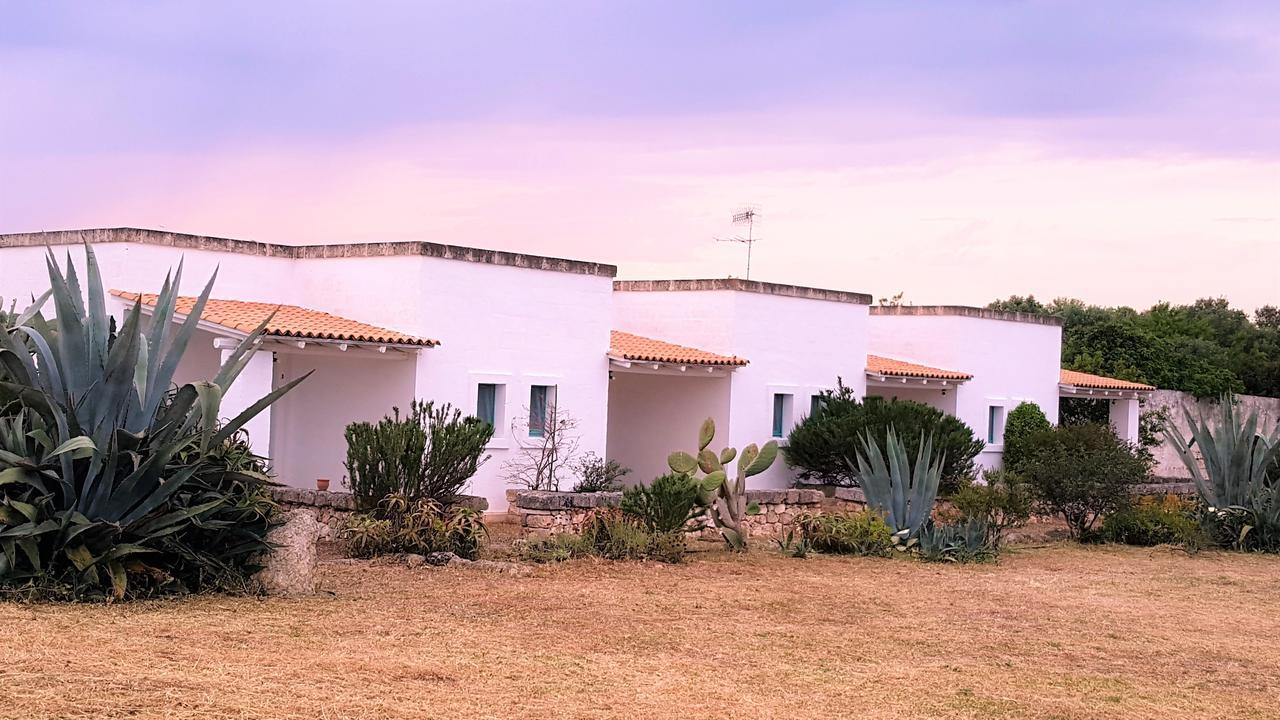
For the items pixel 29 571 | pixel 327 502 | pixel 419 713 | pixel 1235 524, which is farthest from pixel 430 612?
pixel 1235 524

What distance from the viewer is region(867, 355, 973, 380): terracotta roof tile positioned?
25359 mm

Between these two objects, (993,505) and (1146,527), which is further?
(1146,527)

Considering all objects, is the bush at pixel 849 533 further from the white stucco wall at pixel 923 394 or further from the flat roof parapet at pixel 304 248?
the white stucco wall at pixel 923 394

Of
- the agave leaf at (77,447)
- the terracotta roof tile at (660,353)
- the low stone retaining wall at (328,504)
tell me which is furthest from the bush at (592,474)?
the agave leaf at (77,447)

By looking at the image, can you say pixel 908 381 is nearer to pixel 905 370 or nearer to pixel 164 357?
pixel 905 370

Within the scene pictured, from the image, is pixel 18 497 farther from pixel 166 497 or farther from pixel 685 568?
pixel 685 568

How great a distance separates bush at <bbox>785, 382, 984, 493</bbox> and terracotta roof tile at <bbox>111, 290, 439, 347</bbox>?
7.28 metres

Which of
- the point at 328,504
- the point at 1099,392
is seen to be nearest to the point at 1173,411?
the point at 1099,392

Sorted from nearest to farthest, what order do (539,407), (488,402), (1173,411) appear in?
(488,402) → (539,407) → (1173,411)

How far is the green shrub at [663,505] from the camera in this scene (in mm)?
14953

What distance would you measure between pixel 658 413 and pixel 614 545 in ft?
31.2

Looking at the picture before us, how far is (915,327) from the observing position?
92.1 ft

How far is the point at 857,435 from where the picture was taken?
22.3 meters

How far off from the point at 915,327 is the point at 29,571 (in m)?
21.1
